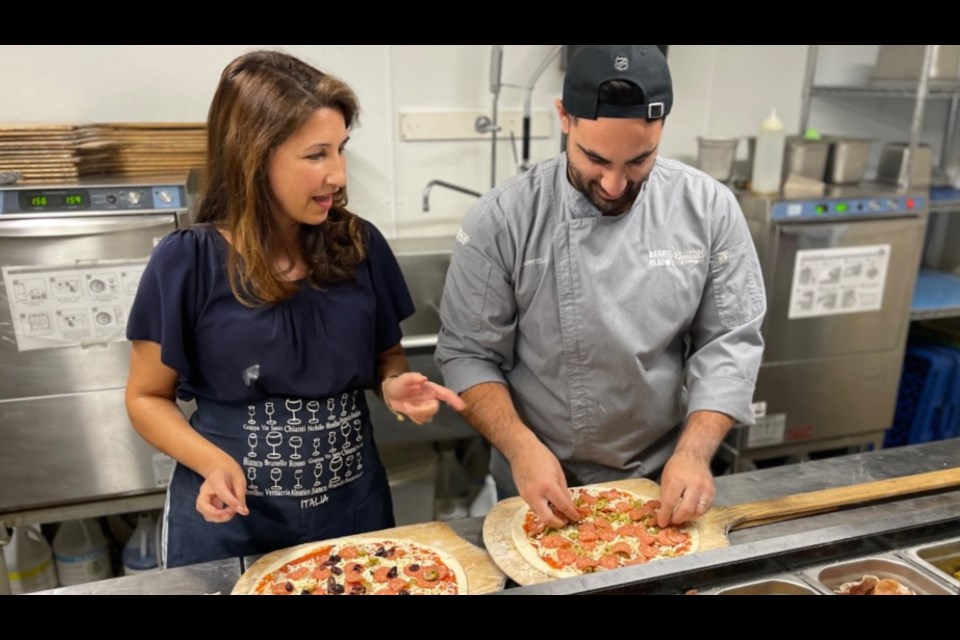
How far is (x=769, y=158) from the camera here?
283cm

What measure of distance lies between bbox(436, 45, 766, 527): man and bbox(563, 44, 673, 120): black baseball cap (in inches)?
6.8

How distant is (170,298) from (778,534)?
1193 millimetres

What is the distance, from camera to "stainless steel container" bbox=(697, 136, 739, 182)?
9.66ft

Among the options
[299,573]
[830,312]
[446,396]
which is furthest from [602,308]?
[830,312]

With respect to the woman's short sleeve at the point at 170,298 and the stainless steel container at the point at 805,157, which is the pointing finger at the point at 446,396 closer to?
the woman's short sleeve at the point at 170,298

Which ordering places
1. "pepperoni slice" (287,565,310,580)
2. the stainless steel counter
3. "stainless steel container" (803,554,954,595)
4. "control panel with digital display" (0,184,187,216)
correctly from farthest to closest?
"control panel with digital display" (0,184,187,216) → "pepperoni slice" (287,565,310,580) → "stainless steel container" (803,554,954,595) → the stainless steel counter

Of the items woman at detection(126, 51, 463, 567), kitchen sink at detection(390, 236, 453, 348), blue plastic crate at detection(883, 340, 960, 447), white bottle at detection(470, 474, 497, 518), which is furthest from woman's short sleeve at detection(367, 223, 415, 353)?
blue plastic crate at detection(883, 340, 960, 447)

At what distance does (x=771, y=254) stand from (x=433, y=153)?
4.48 ft

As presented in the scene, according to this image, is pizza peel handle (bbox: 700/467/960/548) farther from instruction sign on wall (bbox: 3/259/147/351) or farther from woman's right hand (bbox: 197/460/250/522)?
instruction sign on wall (bbox: 3/259/147/351)

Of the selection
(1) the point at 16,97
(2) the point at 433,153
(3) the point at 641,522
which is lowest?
(3) the point at 641,522

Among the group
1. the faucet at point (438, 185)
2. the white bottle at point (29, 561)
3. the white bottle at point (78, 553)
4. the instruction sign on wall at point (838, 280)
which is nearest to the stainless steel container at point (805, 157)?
the instruction sign on wall at point (838, 280)
